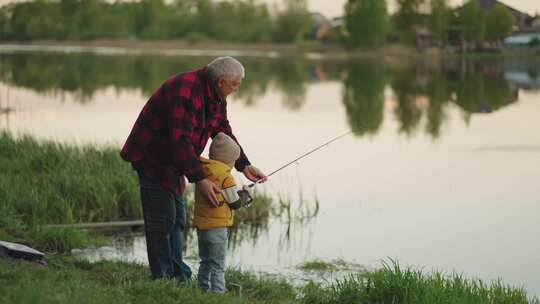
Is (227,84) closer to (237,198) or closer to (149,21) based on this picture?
(237,198)

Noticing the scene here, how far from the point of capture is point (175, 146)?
5715mm

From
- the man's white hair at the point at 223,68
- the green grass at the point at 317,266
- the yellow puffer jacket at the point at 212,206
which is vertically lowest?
the green grass at the point at 317,266

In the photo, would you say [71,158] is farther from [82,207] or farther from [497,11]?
[497,11]

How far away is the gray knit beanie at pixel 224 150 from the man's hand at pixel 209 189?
0.78ft

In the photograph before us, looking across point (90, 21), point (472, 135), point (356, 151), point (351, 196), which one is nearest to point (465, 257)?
point (351, 196)

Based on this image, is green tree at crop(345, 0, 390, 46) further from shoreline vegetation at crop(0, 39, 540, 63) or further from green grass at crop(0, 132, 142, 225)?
green grass at crop(0, 132, 142, 225)

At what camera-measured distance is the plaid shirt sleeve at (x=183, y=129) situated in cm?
569

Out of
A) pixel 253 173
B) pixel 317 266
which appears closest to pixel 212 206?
pixel 253 173

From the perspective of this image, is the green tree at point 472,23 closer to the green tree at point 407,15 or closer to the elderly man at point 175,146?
the green tree at point 407,15

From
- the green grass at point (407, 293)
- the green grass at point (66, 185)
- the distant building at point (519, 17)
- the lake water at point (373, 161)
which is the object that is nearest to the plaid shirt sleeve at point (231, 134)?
the green grass at point (407, 293)

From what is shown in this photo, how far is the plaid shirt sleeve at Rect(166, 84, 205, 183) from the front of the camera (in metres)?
5.69

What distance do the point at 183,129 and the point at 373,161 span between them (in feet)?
42.1

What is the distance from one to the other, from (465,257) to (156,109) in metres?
5.72

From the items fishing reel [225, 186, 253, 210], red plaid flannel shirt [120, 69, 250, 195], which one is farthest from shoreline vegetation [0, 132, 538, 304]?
red plaid flannel shirt [120, 69, 250, 195]
